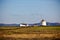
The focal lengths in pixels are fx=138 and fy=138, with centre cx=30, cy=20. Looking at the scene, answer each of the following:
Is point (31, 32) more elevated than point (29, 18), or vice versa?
point (29, 18)

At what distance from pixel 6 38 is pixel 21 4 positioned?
80 centimetres

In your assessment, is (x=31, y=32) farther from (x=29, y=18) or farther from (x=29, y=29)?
(x=29, y=18)

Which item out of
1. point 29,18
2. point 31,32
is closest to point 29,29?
point 31,32

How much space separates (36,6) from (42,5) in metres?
0.13

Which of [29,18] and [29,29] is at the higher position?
[29,18]

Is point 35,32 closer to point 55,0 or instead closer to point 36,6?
point 36,6

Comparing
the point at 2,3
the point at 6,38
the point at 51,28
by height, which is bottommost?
the point at 6,38

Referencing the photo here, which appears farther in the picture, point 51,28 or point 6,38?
point 6,38

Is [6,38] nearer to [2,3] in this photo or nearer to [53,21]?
[2,3]

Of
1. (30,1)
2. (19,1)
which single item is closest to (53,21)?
(30,1)

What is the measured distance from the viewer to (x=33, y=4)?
284 centimetres

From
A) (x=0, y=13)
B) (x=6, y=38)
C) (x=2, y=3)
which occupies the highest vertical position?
(x=2, y=3)

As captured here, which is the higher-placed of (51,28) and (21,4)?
(21,4)

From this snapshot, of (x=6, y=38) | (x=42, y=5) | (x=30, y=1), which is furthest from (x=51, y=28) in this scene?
(x=6, y=38)
